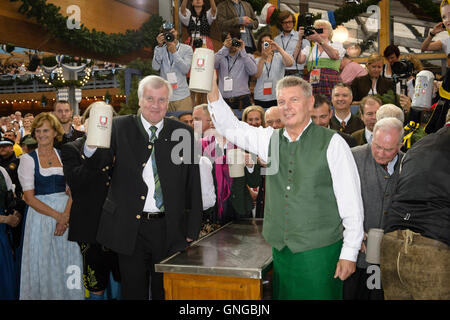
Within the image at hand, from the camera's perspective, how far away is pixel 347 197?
1872 millimetres

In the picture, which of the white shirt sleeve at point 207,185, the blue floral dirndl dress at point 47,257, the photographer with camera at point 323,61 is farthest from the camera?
the photographer with camera at point 323,61

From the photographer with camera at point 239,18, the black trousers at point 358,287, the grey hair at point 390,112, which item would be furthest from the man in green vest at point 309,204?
the photographer with camera at point 239,18

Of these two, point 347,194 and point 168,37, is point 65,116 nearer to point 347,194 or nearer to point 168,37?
point 168,37

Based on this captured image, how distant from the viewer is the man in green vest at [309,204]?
1877mm

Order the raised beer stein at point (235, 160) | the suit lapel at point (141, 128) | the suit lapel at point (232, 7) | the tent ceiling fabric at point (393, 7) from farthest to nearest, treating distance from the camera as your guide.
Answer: the tent ceiling fabric at point (393, 7) < the suit lapel at point (232, 7) < the raised beer stein at point (235, 160) < the suit lapel at point (141, 128)

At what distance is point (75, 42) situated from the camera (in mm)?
5578

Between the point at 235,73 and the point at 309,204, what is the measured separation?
3411 mm

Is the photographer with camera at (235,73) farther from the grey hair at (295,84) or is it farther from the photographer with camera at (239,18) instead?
the grey hair at (295,84)

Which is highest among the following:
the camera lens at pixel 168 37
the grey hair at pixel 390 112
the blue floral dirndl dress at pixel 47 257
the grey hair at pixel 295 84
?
the camera lens at pixel 168 37

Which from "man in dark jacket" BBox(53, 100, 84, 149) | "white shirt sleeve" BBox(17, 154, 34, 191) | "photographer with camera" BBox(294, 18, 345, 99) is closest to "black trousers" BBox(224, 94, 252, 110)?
"photographer with camera" BBox(294, 18, 345, 99)

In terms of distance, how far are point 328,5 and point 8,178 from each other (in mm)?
5917

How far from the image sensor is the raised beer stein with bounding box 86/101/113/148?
1.96 m

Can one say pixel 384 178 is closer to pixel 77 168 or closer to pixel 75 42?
pixel 77 168

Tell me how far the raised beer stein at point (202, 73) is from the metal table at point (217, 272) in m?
0.82
